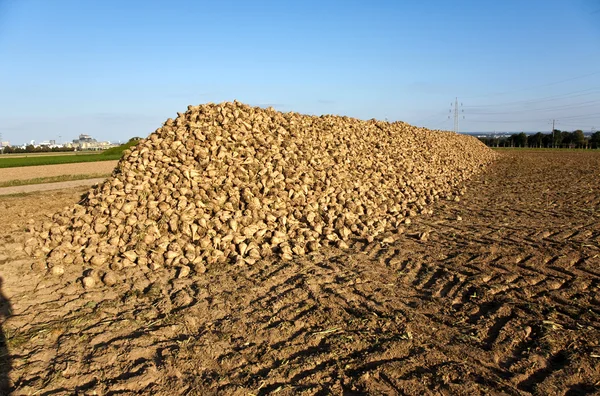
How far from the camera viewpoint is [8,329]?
13.2 ft

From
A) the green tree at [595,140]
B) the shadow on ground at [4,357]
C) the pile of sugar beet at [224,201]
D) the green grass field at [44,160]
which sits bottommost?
the shadow on ground at [4,357]

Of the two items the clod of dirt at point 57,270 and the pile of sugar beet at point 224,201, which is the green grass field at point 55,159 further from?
the clod of dirt at point 57,270

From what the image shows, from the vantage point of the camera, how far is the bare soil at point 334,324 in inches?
121

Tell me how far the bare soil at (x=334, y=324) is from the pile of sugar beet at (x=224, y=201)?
1.28ft

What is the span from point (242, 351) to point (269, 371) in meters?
0.42

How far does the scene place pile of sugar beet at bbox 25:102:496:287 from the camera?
5.80 m

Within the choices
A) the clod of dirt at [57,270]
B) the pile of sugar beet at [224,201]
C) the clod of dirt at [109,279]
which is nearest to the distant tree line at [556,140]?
the pile of sugar beet at [224,201]

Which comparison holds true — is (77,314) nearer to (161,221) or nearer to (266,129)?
(161,221)

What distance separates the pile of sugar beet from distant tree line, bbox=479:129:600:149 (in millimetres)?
53570

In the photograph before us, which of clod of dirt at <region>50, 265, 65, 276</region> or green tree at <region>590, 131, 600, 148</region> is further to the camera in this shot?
green tree at <region>590, 131, 600, 148</region>

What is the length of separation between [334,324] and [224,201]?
353cm

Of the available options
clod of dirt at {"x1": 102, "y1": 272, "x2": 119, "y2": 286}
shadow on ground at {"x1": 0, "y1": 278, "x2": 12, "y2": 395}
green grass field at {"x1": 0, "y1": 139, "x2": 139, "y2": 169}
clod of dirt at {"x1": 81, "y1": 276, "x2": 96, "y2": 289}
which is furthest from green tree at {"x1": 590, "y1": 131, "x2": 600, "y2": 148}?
shadow on ground at {"x1": 0, "y1": 278, "x2": 12, "y2": 395}

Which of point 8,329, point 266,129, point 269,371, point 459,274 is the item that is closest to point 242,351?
point 269,371

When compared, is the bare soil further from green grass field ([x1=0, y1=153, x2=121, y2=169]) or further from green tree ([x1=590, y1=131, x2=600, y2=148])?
green tree ([x1=590, y1=131, x2=600, y2=148])
